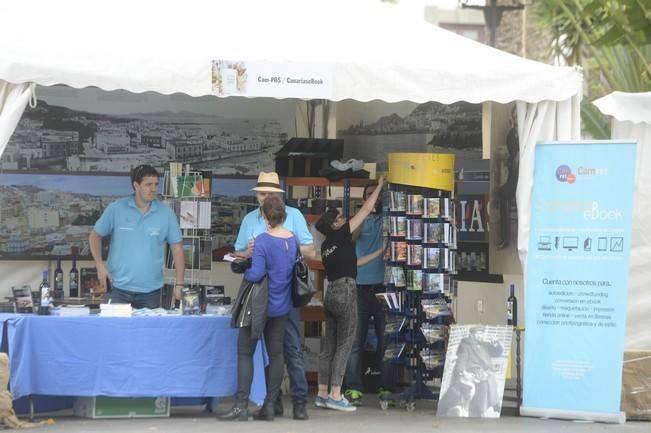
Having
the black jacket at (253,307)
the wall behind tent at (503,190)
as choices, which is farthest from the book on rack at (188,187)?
the wall behind tent at (503,190)

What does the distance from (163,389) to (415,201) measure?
8.08ft

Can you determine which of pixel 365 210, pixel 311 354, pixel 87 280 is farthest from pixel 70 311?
pixel 311 354

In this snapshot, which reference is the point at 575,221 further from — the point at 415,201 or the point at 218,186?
the point at 218,186

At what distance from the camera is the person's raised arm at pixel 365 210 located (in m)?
9.79

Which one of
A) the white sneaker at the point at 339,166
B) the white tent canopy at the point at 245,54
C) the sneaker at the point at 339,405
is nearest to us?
the white tent canopy at the point at 245,54

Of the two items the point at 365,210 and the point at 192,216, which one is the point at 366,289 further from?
the point at 192,216

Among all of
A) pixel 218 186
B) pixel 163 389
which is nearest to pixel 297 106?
pixel 218 186

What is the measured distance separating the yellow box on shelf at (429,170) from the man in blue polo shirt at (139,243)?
185 centimetres

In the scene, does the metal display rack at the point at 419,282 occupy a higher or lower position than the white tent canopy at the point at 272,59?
lower

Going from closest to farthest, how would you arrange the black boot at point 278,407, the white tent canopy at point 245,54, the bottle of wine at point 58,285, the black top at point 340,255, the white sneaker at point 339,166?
the white tent canopy at point 245,54
the black boot at point 278,407
the bottle of wine at point 58,285
the black top at point 340,255
the white sneaker at point 339,166

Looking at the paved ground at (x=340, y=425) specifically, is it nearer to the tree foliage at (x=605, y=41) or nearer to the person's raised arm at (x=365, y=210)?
the person's raised arm at (x=365, y=210)

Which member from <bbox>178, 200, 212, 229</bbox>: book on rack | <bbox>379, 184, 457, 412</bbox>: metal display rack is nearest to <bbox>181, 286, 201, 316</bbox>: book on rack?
<bbox>178, 200, 212, 229</bbox>: book on rack

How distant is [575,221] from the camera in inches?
358

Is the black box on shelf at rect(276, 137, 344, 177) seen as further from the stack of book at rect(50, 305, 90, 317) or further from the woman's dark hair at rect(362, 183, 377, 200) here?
the stack of book at rect(50, 305, 90, 317)
